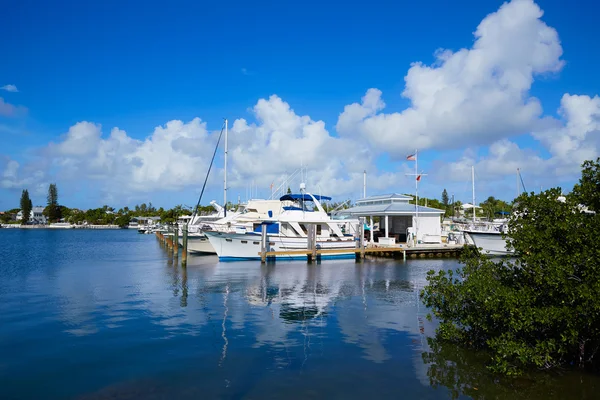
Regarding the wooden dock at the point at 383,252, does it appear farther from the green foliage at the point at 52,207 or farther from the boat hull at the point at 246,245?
the green foliage at the point at 52,207

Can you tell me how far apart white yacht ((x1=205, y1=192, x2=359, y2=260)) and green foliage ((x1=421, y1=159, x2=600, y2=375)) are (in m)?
25.9

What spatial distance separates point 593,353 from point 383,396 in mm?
4985

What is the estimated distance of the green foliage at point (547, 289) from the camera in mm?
9008

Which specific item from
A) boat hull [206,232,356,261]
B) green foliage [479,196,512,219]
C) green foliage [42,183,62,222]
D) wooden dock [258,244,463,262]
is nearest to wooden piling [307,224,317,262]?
wooden dock [258,244,463,262]

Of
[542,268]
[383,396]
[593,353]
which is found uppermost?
[542,268]

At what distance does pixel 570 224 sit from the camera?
374 inches

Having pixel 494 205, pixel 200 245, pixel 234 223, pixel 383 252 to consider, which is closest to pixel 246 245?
pixel 234 223

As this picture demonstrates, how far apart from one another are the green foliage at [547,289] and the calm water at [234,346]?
0.98m

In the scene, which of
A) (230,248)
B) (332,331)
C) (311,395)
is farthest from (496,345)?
(230,248)

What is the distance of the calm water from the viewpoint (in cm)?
1012

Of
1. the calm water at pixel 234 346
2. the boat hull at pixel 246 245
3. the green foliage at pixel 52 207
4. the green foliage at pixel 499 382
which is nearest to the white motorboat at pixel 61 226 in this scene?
the green foliage at pixel 52 207

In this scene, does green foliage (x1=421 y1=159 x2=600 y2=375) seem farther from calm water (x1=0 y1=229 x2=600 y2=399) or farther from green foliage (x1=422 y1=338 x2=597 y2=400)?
calm water (x1=0 y1=229 x2=600 y2=399)

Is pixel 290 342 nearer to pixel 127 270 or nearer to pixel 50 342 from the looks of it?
pixel 50 342

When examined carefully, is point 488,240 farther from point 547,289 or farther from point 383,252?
point 547,289
